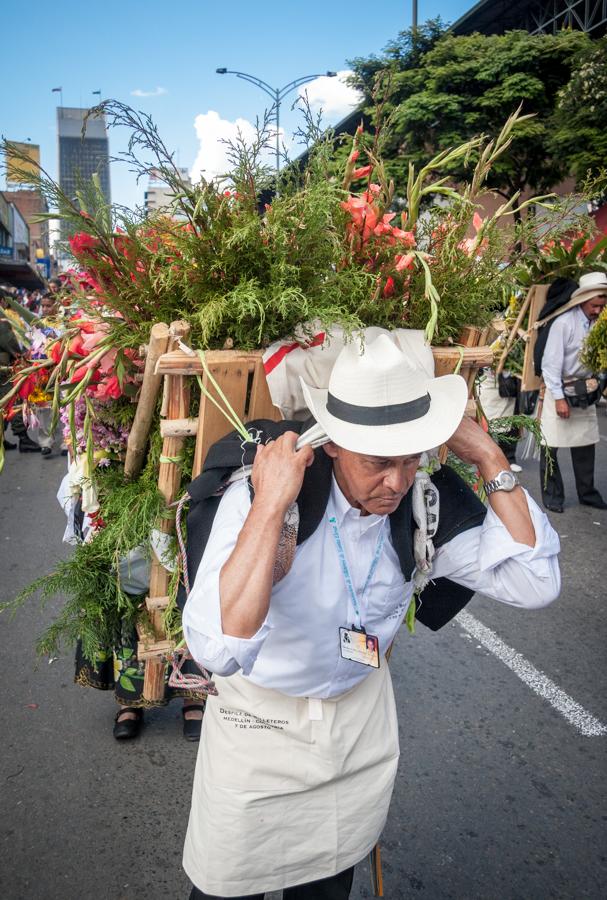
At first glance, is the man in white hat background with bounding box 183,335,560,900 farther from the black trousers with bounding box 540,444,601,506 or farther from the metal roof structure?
the metal roof structure

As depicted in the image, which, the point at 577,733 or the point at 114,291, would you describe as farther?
the point at 577,733

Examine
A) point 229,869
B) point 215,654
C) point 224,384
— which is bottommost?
point 229,869

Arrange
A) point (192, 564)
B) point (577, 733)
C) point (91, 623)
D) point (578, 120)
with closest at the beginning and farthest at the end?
point (192, 564) < point (91, 623) < point (577, 733) < point (578, 120)

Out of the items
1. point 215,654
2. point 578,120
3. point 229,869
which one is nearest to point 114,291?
point 215,654

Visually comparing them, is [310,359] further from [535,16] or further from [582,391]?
[535,16]

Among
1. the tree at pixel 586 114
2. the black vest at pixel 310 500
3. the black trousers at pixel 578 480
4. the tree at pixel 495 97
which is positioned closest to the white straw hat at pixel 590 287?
the black trousers at pixel 578 480

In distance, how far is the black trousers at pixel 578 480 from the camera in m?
6.68

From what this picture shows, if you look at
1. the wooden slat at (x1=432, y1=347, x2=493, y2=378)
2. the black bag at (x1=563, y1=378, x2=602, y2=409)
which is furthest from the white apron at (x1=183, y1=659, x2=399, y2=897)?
the black bag at (x1=563, y1=378, x2=602, y2=409)

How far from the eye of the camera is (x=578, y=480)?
6.84 m

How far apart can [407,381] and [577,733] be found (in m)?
2.56

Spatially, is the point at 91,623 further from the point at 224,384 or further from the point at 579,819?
the point at 579,819

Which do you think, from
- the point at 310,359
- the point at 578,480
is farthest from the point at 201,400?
the point at 578,480

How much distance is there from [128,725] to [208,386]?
220 cm

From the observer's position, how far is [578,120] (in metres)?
14.6
